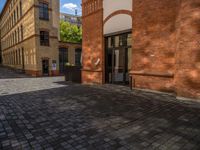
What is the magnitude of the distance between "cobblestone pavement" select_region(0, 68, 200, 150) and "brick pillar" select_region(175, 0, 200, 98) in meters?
0.77

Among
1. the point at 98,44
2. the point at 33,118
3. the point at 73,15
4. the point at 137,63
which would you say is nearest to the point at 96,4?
the point at 98,44

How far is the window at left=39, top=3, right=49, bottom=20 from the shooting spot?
17.8 m

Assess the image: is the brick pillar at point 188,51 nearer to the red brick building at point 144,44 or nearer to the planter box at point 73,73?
the red brick building at point 144,44

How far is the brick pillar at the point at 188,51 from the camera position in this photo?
577 centimetres

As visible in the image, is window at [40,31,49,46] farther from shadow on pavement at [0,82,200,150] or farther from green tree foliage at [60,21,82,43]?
green tree foliage at [60,21,82,43]

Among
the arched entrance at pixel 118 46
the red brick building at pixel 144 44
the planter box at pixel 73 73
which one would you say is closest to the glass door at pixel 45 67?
the planter box at pixel 73 73

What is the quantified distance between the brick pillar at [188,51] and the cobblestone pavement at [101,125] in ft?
2.54

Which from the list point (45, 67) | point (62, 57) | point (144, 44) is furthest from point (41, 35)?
point (144, 44)

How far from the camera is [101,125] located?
404cm

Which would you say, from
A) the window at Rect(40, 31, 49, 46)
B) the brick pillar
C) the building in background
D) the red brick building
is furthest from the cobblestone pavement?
the building in background

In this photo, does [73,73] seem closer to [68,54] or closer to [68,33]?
[68,54]

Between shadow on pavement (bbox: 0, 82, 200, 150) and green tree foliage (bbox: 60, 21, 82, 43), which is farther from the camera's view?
green tree foliage (bbox: 60, 21, 82, 43)

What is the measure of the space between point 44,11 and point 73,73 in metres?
9.89

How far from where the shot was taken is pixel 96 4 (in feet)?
34.4
